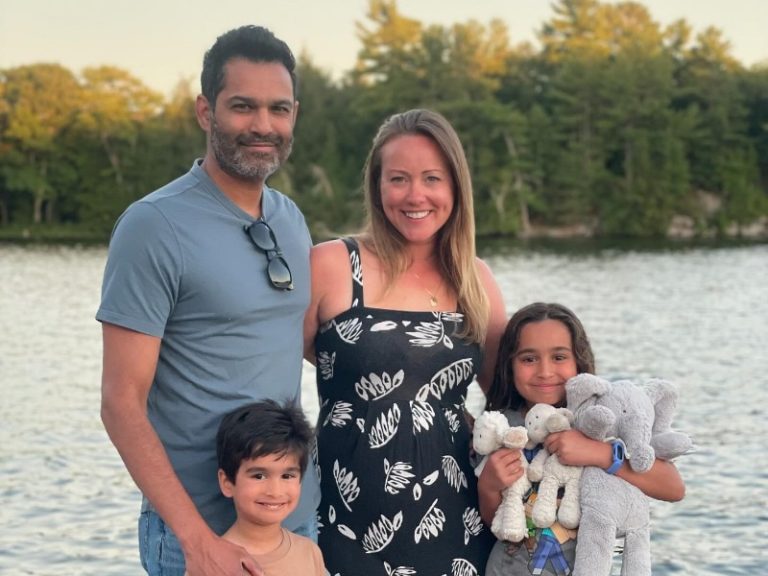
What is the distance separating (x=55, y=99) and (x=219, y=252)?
6284 centimetres

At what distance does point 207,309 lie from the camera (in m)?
2.81

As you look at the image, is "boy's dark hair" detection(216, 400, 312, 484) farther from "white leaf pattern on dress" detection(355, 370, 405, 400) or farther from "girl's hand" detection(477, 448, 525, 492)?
"girl's hand" detection(477, 448, 525, 492)

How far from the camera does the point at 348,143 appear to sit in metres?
58.7

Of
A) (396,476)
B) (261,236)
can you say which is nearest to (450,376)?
(396,476)

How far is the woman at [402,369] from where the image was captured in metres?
3.31

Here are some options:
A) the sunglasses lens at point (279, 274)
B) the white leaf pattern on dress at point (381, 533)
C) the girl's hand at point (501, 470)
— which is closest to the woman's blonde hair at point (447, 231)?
the girl's hand at point (501, 470)

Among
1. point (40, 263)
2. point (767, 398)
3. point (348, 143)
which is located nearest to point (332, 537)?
point (767, 398)

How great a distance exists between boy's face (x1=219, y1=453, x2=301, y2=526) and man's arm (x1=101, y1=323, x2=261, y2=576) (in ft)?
0.65

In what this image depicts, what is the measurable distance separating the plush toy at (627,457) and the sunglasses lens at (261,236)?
1.13m

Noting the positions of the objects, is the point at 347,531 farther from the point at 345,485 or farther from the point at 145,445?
the point at 145,445

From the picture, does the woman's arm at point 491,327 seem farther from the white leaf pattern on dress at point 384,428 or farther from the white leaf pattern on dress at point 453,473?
the white leaf pattern on dress at point 384,428

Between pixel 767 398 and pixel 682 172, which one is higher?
pixel 682 172

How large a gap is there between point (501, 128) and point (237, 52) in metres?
51.8

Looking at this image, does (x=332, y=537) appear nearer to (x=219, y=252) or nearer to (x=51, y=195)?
(x=219, y=252)
